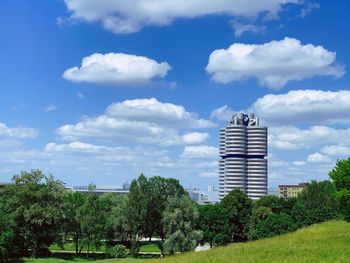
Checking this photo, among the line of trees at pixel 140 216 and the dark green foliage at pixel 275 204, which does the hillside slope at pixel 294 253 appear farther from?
the dark green foliage at pixel 275 204

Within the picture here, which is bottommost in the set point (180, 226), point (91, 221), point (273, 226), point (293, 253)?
point (273, 226)

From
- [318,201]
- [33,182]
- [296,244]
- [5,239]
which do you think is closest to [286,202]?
[318,201]

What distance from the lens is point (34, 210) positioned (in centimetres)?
9006

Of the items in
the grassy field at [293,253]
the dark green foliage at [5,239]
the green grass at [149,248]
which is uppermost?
the grassy field at [293,253]

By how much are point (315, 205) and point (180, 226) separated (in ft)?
110

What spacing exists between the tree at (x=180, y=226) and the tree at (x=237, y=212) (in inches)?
744

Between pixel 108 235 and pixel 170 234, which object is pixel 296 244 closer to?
pixel 170 234

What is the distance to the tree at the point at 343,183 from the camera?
201 ft

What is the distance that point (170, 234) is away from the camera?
88938mm

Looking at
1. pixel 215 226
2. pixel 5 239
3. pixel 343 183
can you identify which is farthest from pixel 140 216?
pixel 343 183

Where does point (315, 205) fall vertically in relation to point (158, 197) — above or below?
below

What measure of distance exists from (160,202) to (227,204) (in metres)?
17.5

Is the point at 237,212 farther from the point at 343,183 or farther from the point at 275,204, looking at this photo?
the point at 343,183

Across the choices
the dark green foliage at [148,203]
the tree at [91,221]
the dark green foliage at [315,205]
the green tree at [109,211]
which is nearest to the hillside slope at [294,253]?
the dark green foliage at [148,203]
